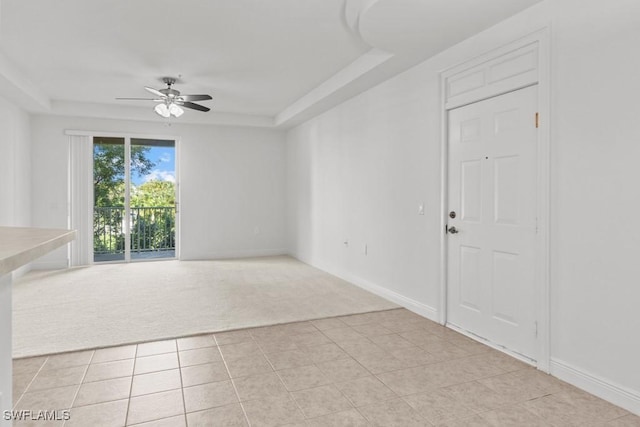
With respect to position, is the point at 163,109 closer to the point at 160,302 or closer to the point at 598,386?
the point at 160,302

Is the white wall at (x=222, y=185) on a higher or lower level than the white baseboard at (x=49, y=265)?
higher

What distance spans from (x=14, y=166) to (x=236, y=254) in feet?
12.1

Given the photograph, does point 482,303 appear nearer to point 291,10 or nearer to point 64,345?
point 291,10

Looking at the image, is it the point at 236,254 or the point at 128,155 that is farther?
the point at 236,254

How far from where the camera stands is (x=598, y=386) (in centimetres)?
239

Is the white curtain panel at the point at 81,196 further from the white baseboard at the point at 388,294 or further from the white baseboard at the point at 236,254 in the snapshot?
the white baseboard at the point at 388,294

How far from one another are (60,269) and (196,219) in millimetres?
2251

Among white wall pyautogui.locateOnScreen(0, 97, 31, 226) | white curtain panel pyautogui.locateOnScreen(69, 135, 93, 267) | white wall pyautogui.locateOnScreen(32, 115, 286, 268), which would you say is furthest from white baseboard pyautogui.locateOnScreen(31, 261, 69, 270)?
white wall pyautogui.locateOnScreen(0, 97, 31, 226)

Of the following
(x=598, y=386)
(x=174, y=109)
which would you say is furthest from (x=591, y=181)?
(x=174, y=109)

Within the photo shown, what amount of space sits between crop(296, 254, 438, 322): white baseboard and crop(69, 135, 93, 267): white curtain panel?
13.2 feet

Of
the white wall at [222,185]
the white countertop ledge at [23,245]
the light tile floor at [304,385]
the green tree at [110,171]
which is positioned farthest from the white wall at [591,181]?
the green tree at [110,171]

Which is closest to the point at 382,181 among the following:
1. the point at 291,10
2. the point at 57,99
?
the point at 291,10

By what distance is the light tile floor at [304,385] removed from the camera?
2.16 meters

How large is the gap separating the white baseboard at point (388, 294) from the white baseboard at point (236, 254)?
1952 millimetres
